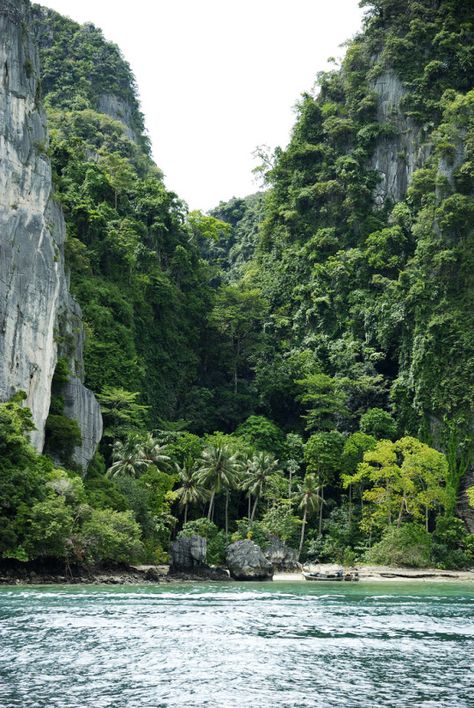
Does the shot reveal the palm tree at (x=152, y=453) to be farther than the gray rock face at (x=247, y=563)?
Yes

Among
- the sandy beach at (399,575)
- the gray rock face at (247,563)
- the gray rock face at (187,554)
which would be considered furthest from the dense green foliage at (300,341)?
the gray rock face at (247,563)

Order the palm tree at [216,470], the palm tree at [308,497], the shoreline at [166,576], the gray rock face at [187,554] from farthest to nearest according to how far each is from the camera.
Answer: the palm tree at [308,497]
the palm tree at [216,470]
the gray rock face at [187,554]
the shoreline at [166,576]

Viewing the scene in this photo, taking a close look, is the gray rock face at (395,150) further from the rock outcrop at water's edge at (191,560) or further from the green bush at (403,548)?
the rock outcrop at water's edge at (191,560)

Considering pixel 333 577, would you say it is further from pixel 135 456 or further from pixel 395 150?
pixel 395 150

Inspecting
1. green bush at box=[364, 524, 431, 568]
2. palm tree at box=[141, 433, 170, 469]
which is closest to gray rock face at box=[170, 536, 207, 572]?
palm tree at box=[141, 433, 170, 469]

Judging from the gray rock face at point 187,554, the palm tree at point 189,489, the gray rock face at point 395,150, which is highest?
the gray rock face at point 395,150

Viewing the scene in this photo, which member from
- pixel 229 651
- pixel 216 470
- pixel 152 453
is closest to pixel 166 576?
pixel 216 470

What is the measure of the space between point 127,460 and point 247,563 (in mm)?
12094

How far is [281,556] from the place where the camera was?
185 ft

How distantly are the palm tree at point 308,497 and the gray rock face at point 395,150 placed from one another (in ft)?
111

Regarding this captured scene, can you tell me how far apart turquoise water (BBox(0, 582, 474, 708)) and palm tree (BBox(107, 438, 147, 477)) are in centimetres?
2140

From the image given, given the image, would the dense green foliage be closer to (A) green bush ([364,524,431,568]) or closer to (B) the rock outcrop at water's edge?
(A) green bush ([364,524,431,568])

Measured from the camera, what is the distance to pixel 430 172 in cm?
7762

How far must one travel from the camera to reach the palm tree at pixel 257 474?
61531mm
